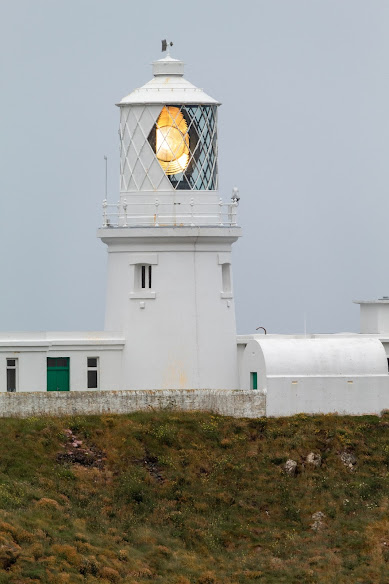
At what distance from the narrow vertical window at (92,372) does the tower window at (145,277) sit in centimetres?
250

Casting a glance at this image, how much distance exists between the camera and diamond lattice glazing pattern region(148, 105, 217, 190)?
179 feet

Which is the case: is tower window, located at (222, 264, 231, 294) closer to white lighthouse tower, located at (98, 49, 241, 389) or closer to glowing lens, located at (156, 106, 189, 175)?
white lighthouse tower, located at (98, 49, 241, 389)

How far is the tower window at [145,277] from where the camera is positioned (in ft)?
179

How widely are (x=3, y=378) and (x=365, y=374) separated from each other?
395 inches

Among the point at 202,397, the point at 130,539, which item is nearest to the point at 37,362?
the point at 202,397

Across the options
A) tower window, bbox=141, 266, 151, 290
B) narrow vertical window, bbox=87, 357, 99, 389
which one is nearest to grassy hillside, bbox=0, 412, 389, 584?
narrow vertical window, bbox=87, 357, 99, 389

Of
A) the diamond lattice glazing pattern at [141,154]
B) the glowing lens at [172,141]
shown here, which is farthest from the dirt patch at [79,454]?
the glowing lens at [172,141]

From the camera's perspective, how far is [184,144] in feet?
180

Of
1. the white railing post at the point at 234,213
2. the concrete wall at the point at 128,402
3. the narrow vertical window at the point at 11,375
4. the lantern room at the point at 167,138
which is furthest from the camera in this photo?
the white railing post at the point at 234,213

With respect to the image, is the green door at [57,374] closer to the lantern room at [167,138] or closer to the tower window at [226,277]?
the tower window at [226,277]

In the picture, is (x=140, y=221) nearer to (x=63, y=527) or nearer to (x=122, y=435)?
(x=122, y=435)

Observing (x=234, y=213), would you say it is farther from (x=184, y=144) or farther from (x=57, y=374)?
(x=57, y=374)

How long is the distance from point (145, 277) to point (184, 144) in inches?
156

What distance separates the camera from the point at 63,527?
4481cm
